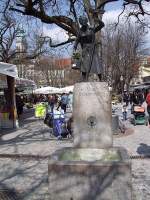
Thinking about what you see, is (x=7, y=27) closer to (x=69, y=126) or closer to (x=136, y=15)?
(x=136, y=15)

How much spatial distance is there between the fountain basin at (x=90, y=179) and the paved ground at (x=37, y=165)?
1.19 m

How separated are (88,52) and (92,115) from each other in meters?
1.34

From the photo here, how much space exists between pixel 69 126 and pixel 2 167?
6.17 m

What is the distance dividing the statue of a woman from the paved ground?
2389 millimetres

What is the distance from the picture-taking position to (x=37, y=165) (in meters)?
11.6

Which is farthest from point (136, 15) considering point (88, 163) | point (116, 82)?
point (116, 82)

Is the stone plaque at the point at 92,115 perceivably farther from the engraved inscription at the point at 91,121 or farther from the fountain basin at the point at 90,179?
the fountain basin at the point at 90,179

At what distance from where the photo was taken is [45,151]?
46.4ft

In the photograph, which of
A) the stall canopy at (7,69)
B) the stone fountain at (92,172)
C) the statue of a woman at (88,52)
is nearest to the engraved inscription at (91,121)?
A: the stone fountain at (92,172)

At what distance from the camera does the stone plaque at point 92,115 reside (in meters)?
8.08

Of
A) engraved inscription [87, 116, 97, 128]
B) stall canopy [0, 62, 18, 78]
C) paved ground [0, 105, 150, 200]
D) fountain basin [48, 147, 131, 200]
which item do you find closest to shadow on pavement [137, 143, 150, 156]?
paved ground [0, 105, 150, 200]

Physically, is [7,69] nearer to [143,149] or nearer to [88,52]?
[143,149]

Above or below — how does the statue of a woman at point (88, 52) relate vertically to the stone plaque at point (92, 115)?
above

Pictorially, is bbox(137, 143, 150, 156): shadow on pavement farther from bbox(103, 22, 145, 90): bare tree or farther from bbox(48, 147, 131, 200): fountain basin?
bbox(103, 22, 145, 90): bare tree
